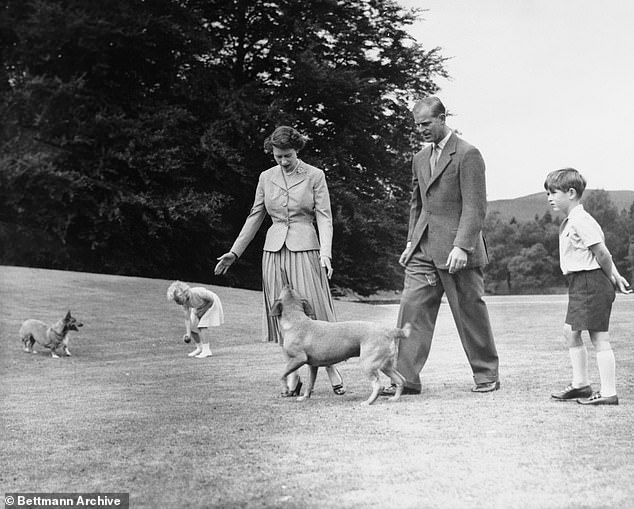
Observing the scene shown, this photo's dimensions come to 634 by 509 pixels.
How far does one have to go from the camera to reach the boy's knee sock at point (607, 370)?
5.53 m

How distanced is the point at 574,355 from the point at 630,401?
47cm

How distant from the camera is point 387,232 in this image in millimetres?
25500

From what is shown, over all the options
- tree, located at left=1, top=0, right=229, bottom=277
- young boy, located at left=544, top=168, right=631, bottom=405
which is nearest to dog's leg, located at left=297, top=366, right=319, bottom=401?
young boy, located at left=544, top=168, right=631, bottom=405

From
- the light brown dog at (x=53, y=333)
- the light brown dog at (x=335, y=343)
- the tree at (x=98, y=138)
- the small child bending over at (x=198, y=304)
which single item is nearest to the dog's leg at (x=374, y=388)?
the light brown dog at (x=335, y=343)

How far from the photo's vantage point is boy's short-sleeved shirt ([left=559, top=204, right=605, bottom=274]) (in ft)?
18.1

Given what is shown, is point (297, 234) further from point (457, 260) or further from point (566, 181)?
point (566, 181)

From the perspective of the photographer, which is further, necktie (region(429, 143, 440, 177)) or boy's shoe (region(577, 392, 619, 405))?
necktie (region(429, 143, 440, 177))

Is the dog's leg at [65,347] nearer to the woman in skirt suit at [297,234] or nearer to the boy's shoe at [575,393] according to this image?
the woman in skirt suit at [297,234]

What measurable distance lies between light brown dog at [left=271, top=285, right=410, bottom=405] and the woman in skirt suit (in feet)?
0.90

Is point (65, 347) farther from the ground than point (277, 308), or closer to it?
closer to it

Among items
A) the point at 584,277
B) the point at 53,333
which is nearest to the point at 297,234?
the point at 584,277

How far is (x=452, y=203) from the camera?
6250mm

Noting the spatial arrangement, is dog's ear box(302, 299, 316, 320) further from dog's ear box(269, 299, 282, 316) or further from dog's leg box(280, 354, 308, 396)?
dog's leg box(280, 354, 308, 396)

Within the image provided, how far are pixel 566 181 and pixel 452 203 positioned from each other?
89 cm
